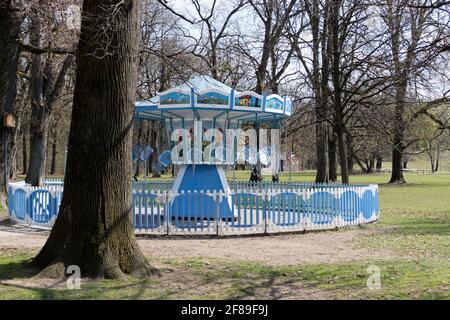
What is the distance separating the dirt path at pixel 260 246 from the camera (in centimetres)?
1008

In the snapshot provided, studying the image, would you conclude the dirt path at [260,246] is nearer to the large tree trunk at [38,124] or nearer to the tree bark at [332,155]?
the large tree trunk at [38,124]

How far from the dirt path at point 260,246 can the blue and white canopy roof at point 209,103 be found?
357cm

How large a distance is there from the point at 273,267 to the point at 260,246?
264 cm

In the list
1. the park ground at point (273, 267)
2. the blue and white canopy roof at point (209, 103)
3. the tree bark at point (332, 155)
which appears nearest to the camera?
the park ground at point (273, 267)

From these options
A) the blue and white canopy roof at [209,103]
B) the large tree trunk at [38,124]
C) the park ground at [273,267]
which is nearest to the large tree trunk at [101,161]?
the park ground at [273,267]

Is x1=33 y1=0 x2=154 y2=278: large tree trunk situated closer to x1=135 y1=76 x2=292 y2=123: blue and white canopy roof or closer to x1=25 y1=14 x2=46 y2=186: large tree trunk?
x1=135 y1=76 x2=292 y2=123: blue and white canopy roof

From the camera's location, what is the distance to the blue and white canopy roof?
46.0 ft

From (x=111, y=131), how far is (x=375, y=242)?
270 inches

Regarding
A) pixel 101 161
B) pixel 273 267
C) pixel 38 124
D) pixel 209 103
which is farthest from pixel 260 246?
pixel 38 124

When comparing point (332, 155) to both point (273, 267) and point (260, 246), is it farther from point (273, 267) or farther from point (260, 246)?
point (273, 267)

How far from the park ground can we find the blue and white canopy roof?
11.7 ft

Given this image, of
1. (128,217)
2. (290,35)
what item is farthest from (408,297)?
(290,35)

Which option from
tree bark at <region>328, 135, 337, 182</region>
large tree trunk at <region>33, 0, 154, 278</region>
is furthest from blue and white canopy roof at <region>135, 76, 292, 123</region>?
tree bark at <region>328, 135, 337, 182</region>

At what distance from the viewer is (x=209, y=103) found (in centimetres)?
1412
